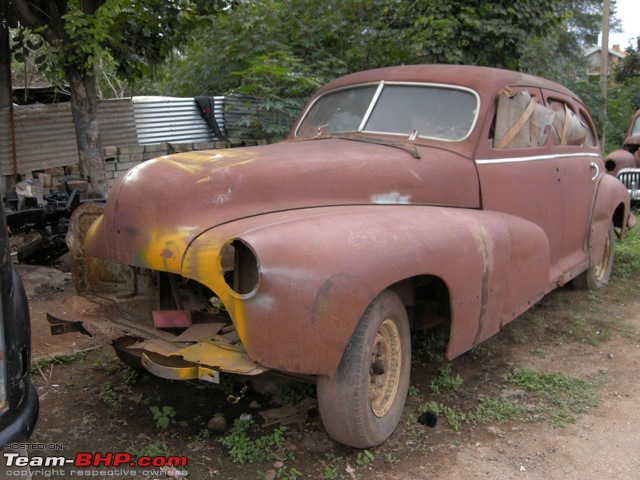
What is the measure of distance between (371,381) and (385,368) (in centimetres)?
9

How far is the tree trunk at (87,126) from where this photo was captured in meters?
6.12

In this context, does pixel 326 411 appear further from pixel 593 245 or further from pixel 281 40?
pixel 281 40

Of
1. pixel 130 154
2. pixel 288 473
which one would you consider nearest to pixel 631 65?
pixel 130 154

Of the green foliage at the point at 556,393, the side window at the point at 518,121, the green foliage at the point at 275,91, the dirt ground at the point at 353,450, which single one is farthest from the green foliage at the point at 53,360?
the green foliage at the point at 275,91

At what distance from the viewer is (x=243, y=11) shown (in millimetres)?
9547

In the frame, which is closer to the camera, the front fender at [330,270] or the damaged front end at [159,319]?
the front fender at [330,270]

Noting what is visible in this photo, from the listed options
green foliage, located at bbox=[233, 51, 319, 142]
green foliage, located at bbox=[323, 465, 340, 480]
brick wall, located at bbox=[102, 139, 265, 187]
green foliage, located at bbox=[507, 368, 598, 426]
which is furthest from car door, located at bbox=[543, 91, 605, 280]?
brick wall, located at bbox=[102, 139, 265, 187]

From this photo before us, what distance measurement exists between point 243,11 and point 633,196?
6.85 metres

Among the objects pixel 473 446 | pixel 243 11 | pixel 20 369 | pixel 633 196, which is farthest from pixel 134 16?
pixel 633 196

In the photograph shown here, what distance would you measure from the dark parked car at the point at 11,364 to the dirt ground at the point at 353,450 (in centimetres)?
25

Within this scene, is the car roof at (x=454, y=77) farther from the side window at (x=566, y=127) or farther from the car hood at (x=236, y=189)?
the car hood at (x=236, y=189)

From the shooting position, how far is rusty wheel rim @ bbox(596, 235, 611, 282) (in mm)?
5849

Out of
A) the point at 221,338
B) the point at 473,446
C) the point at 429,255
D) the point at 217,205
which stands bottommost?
the point at 473,446

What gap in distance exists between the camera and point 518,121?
13.5 ft
